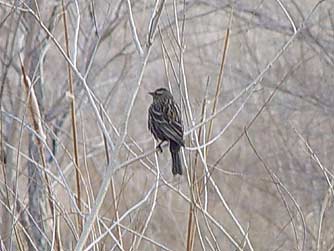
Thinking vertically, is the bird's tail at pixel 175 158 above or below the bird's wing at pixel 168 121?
below

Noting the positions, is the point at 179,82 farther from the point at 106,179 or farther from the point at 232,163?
the point at 232,163

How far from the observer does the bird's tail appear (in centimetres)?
417

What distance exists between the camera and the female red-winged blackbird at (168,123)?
4.25 meters

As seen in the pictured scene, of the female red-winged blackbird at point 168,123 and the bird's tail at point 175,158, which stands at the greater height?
the female red-winged blackbird at point 168,123

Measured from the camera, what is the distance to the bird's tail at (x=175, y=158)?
4.17 metres

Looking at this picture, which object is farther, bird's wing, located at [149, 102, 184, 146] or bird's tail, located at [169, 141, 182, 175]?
bird's wing, located at [149, 102, 184, 146]

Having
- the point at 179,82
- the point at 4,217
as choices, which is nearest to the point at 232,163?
the point at 4,217

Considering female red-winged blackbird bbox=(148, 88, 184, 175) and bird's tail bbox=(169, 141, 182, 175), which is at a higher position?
female red-winged blackbird bbox=(148, 88, 184, 175)

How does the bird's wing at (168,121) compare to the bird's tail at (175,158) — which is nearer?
the bird's tail at (175,158)

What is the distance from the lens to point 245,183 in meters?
8.83

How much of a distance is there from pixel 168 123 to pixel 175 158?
0.84 feet

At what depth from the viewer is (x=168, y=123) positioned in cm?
444

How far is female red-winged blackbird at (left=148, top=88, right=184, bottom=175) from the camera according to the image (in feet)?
14.0

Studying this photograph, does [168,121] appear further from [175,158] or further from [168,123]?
[175,158]
